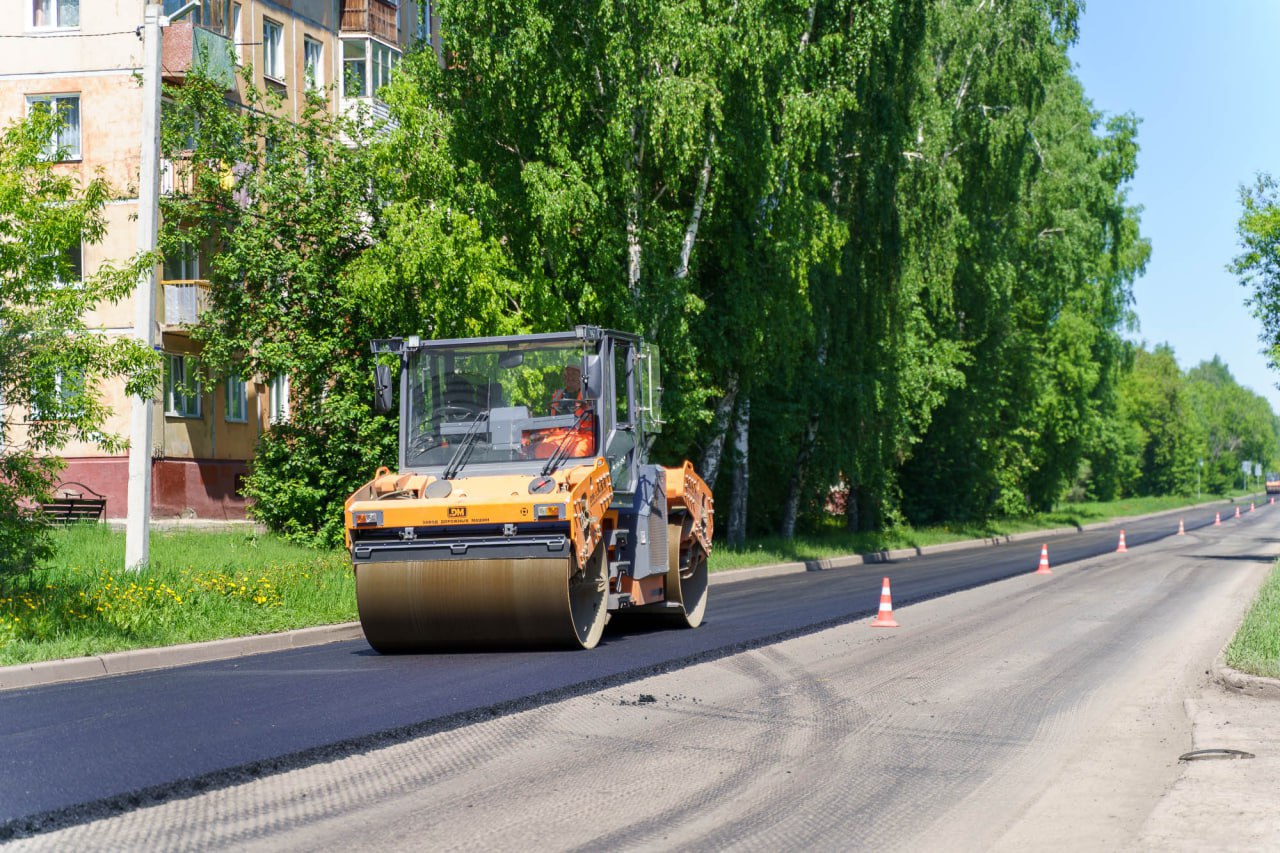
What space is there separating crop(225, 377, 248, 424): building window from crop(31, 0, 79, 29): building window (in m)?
9.19

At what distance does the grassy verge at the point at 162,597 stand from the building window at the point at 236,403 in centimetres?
1157

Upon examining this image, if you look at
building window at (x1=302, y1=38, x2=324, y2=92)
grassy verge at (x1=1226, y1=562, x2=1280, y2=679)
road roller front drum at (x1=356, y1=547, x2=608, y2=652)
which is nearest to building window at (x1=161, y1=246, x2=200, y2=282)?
building window at (x1=302, y1=38, x2=324, y2=92)

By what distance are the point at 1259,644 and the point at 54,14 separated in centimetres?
3104

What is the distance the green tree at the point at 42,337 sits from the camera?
47.8ft

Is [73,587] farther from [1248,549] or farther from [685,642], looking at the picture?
[1248,549]

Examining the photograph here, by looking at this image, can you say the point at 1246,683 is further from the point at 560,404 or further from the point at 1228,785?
the point at 560,404

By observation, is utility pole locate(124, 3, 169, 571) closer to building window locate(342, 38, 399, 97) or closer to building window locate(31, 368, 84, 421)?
building window locate(31, 368, 84, 421)

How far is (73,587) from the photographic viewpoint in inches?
614

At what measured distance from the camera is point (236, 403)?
37.7m

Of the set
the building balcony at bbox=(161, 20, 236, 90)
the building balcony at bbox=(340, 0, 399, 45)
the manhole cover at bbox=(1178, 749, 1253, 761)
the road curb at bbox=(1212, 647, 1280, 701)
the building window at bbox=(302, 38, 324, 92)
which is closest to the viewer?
the manhole cover at bbox=(1178, 749, 1253, 761)

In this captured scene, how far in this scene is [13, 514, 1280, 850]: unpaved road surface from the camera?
21.8 feet

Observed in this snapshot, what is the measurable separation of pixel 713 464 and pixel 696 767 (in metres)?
24.6

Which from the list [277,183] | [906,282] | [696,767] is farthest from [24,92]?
[696,767]

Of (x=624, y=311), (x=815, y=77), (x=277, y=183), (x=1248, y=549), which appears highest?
(x=815, y=77)
